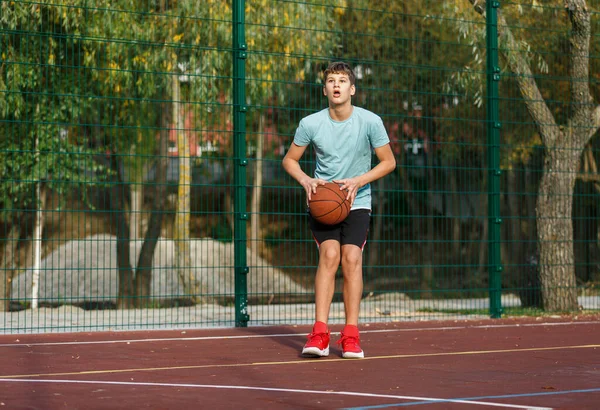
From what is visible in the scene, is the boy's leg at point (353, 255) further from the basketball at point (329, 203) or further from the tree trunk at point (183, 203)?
the tree trunk at point (183, 203)

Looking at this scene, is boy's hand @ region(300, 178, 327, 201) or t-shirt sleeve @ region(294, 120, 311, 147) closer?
boy's hand @ region(300, 178, 327, 201)

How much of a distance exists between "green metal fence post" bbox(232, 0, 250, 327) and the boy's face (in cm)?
269

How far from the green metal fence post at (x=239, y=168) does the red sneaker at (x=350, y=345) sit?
2806 mm

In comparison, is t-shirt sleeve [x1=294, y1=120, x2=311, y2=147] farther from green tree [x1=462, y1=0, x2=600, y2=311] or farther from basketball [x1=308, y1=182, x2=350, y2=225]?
green tree [x1=462, y1=0, x2=600, y2=311]

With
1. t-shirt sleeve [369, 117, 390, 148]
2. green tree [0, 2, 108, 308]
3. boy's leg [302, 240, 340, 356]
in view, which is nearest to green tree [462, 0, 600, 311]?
green tree [0, 2, 108, 308]

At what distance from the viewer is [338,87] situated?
676 cm

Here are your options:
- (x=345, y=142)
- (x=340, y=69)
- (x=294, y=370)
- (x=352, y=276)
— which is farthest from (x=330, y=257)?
(x=340, y=69)

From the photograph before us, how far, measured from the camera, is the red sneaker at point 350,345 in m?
6.59

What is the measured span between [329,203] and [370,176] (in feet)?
1.11

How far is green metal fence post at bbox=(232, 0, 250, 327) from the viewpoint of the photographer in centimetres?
937

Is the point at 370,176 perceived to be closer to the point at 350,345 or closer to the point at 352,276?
the point at 352,276

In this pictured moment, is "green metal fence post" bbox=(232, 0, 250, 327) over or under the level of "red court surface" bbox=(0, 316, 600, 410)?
over

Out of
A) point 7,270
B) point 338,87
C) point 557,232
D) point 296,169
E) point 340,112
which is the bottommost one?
point 7,270

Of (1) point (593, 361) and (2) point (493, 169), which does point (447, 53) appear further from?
(1) point (593, 361)
